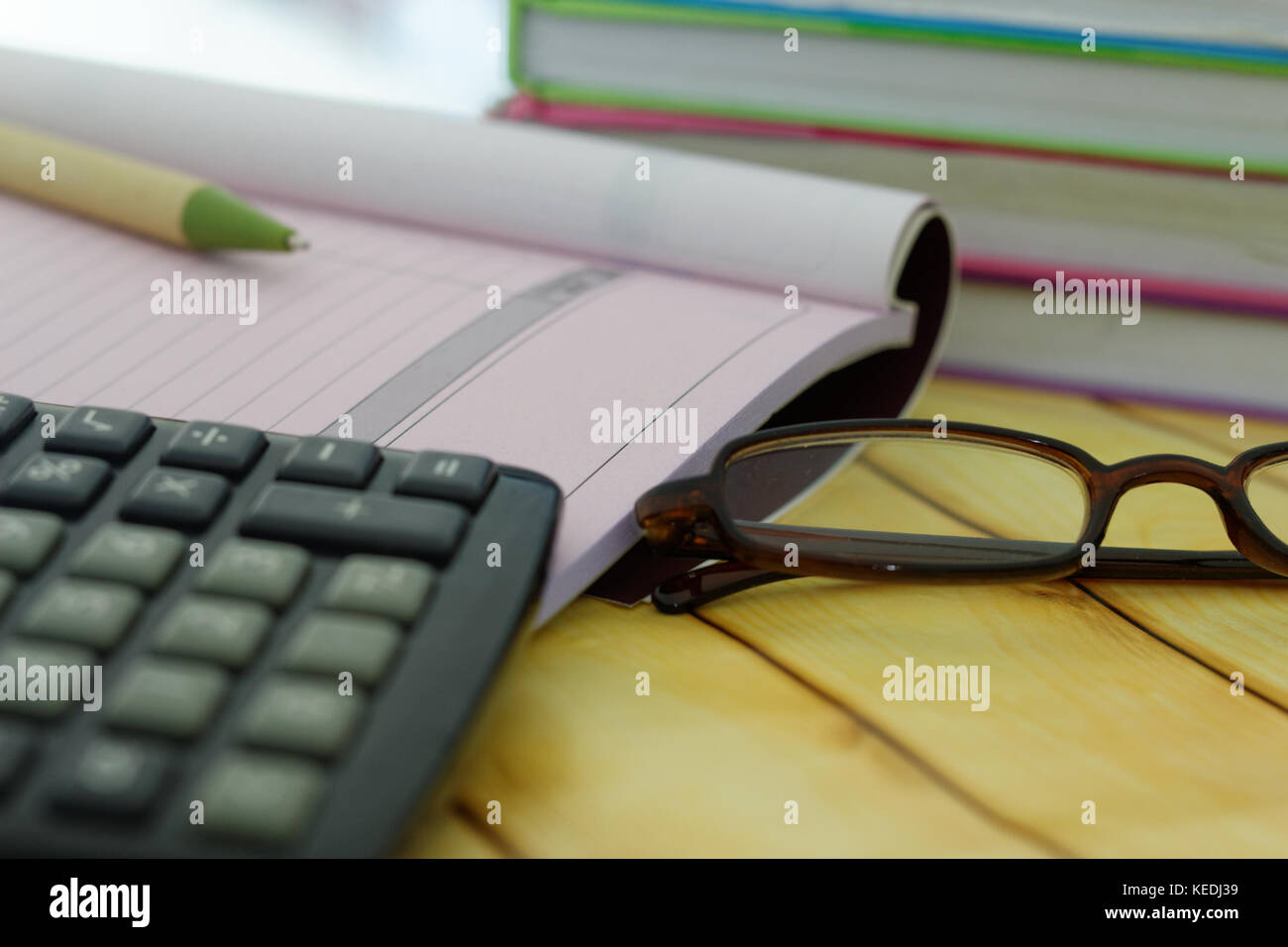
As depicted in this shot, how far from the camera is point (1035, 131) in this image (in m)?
0.50

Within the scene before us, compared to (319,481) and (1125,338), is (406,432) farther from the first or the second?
(1125,338)

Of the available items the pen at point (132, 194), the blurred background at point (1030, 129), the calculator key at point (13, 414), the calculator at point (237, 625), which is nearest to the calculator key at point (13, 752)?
the calculator at point (237, 625)

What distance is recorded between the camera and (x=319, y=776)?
0.22 meters

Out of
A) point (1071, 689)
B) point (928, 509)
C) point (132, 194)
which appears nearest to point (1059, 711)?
point (1071, 689)

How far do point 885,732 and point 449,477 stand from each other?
125 mm

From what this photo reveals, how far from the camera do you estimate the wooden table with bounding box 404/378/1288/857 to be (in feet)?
0.84

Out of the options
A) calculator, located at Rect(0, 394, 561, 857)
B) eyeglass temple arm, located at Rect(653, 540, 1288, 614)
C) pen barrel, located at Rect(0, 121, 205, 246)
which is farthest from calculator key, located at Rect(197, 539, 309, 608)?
pen barrel, located at Rect(0, 121, 205, 246)

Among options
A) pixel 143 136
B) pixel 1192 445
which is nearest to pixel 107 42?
pixel 143 136

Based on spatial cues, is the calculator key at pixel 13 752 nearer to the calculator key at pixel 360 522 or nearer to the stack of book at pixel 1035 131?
the calculator key at pixel 360 522

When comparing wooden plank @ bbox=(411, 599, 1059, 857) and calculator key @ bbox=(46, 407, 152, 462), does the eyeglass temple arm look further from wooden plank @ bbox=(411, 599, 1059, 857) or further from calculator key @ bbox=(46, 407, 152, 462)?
calculator key @ bbox=(46, 407, 152, 462)

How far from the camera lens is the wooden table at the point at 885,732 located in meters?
0.26

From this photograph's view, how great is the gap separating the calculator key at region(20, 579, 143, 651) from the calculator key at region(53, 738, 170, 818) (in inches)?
1.2

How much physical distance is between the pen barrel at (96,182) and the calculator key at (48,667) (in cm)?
26
